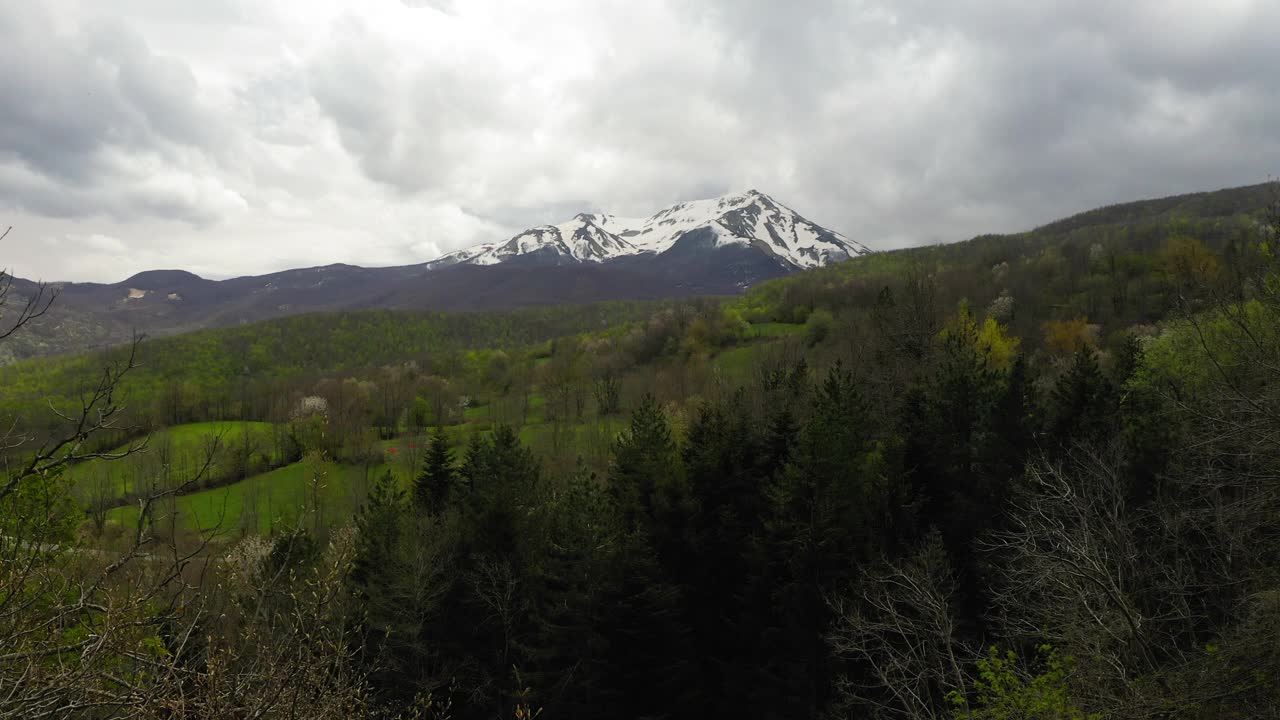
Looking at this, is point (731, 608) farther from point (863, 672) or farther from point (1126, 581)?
point (1126, 581)

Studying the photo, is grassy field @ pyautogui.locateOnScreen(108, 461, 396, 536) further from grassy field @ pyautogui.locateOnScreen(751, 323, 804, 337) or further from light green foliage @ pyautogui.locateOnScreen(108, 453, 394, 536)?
grassy field @ pyautogui.locateOnScreen(751, 323, 804, 337)

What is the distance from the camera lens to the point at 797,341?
72.6m

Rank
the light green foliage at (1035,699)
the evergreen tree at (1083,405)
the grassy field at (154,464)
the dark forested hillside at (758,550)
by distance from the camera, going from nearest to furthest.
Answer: the dark forested hillside at (758,550)
the light green foliage at (1035,699)
the evergreen tree at (1083,405)
the grassy field at (154,464)

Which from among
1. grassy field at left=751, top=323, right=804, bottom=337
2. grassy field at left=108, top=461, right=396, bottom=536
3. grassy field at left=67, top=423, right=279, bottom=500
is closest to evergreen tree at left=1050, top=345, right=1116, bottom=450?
grassy field at left=108, top=461, right=396, bottom=536

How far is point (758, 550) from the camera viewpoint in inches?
907

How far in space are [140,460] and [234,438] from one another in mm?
10223

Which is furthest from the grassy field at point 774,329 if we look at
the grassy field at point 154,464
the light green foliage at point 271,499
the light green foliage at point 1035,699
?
the light green foliage at point 1035,699

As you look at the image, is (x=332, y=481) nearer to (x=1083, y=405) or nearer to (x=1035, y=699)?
(x=1083, y=405)

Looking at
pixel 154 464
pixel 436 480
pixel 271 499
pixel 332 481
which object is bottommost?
pixel 271 499

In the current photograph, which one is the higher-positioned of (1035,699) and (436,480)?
(1035,699)

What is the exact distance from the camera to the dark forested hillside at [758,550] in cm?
689

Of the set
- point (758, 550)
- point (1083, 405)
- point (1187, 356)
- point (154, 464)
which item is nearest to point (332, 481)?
point (154, 464)

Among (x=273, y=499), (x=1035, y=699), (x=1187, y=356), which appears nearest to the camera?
(x=1035, y=699)

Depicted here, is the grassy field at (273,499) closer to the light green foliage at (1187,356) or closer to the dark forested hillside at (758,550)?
the dark forested hillside at (758,550)
